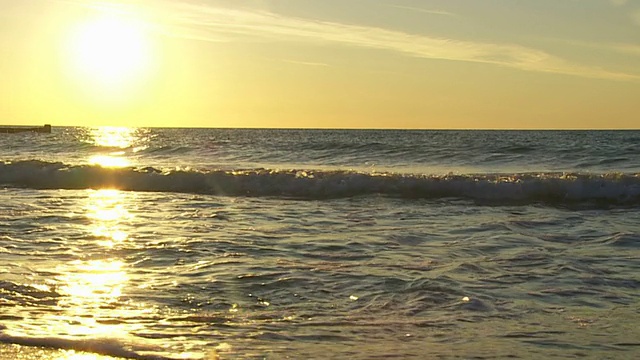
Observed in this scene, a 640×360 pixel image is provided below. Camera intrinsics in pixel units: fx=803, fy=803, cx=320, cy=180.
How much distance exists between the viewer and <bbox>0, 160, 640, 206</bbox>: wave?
16875mm

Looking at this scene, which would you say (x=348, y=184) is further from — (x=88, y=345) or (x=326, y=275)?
(x=88, y=345)

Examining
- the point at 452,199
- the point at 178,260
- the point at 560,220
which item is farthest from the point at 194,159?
the point at 178,260

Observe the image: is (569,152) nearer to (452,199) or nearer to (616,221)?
(452,199)

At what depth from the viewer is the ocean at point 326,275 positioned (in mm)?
5453

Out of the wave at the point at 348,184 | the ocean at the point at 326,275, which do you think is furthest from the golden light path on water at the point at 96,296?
the wave at the point at 348,184

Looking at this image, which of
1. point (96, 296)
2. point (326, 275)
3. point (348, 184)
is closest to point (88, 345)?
point (96, 296)

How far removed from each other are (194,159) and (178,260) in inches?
924

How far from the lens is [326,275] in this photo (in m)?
7.67

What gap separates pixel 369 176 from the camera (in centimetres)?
1886

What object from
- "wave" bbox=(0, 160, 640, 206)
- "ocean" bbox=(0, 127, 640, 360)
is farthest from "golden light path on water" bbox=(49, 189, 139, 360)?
"wave" bbox=(0, 160, 640, 206)

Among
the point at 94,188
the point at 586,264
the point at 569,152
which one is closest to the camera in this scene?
the point at 586,264

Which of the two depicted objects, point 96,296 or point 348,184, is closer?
point 96,296

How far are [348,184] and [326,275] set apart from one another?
10.7 m

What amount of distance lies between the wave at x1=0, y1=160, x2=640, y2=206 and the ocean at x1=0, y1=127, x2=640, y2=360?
0.12 metres
